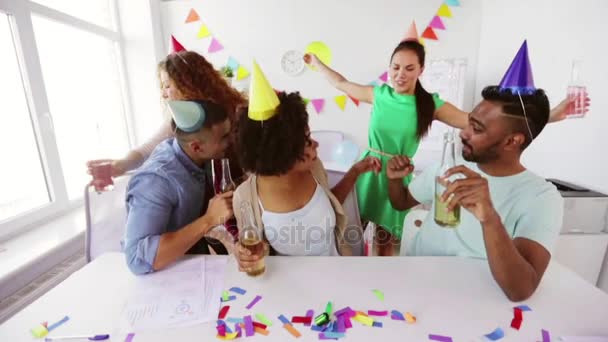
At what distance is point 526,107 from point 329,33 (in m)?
2.33

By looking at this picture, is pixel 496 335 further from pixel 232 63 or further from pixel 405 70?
pixel 232 63

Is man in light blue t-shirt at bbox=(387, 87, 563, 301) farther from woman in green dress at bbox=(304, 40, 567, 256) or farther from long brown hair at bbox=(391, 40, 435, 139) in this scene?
long brown hair at bbox=(391, 40, 435, 139)

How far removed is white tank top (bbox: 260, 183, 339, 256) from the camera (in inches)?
40.1

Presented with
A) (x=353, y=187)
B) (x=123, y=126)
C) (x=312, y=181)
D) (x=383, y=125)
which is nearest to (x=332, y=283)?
(x=312, y=181)

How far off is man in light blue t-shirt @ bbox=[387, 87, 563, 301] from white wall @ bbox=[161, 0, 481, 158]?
1.96m

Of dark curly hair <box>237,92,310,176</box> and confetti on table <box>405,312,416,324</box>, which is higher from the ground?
dark curly hair <box>237,92,310,176</box>

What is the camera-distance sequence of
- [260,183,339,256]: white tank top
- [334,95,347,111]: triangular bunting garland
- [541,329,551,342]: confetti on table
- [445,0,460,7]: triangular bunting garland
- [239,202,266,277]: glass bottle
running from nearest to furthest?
[541,329,551,342]: confetti on table → [239,202,266,277]: glass bottle → [260,183,339,256]: white tank top → [445,0,460,7]: triangular bunting garland → [334,95,347,111]: triangular bunting garland

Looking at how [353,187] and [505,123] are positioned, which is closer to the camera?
[505,123]

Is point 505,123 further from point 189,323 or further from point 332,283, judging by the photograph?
point 189,323

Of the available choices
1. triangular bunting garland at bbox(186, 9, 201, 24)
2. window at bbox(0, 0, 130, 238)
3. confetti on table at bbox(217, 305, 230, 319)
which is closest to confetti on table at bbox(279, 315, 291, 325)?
confetti on table at bbox(217, 305, 230, 319)

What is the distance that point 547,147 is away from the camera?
3.88 feet

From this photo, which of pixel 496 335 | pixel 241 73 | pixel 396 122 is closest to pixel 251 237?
pixel 496 335

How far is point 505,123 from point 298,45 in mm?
2377

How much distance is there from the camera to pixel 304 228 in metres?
1.04
